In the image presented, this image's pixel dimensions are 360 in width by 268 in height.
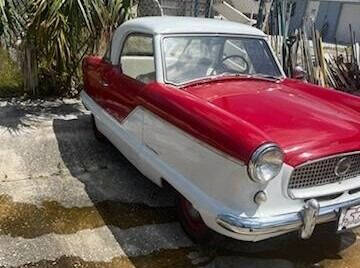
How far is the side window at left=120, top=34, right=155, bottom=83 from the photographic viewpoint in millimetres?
3451

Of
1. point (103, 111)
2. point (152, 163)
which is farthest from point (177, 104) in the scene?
point (103, 111)

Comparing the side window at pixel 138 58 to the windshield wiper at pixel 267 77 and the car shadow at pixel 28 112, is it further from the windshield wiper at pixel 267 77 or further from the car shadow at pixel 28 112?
the car shadow at pixel 28 112

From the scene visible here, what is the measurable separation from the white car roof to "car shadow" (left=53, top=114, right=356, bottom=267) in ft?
4.31

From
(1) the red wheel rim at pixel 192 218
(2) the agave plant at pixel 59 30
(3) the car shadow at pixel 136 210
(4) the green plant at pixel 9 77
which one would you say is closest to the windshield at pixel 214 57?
(1) the red wheel rim at pixel 192 218

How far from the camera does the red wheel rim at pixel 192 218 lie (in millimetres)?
3004

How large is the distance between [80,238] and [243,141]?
143 cm

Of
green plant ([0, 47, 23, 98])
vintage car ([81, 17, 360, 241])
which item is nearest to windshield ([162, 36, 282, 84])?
vintage car ([81, 17, 360, 241])

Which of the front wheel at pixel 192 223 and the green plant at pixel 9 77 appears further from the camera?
the green plant at pixel 9 77

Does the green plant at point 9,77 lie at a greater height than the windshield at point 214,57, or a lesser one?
lesser

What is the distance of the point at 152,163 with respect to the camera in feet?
10.4

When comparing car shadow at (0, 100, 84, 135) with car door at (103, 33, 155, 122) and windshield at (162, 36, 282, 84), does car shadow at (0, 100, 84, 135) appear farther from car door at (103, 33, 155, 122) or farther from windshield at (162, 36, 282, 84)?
windshield at (162, 36, 282, 84)

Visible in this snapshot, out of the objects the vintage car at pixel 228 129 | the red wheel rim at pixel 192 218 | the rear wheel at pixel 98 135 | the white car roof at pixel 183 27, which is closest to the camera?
the vintage car at pixel 228 129

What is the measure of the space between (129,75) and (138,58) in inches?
6.8

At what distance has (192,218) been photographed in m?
3.07
